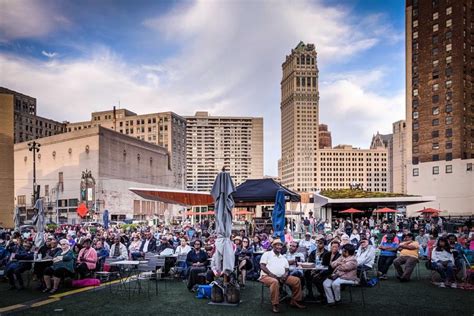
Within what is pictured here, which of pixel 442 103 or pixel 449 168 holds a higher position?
pixel 442 103

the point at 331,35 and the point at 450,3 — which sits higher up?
the point at 450,3

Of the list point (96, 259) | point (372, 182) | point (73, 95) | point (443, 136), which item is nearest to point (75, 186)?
point (73, 95)

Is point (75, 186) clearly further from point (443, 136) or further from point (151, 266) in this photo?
point (151, 266)

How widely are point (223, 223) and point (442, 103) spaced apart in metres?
66.9

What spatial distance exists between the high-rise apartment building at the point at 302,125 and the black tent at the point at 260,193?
529ft

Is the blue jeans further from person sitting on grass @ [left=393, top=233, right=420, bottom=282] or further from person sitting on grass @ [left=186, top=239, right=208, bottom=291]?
person sitting on grass @ [left=186, top=239, right=208, bottom=291]

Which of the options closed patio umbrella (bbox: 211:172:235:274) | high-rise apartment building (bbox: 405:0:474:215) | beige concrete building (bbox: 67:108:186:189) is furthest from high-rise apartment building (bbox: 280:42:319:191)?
closed patio umbrella (bbox: 211:172:235:274)

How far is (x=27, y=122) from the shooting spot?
112 m

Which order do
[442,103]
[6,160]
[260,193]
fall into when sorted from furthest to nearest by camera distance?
[442,103] → [6,160] → [260,193]

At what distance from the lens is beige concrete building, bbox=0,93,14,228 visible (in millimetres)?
42562

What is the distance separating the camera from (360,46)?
842 inches

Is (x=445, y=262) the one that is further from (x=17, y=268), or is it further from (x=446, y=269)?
(x=17, y=268)

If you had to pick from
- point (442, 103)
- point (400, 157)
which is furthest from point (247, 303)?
point (400, 157)

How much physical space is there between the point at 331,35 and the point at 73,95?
14.5 metres
